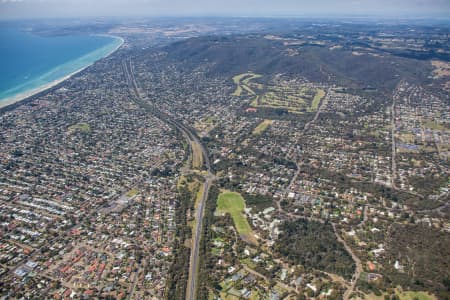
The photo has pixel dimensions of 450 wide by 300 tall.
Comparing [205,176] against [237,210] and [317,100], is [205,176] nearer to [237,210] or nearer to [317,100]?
[237,210]

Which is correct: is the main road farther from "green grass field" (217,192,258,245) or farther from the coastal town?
"green grass field" (217,192,258,245)

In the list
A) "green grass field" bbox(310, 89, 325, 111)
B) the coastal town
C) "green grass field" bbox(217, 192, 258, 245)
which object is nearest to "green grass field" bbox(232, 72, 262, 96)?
the coastal town

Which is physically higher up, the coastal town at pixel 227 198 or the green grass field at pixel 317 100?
the green grass field at pixel 317 100

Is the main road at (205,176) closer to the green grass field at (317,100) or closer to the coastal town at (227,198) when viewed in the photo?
the coastal town at (227,198)

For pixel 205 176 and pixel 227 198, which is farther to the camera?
pixel 205 176

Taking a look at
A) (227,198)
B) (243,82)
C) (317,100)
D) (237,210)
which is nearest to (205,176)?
(227,198)

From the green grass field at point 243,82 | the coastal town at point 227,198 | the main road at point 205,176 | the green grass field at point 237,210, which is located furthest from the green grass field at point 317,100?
the green grass field at point 237,210

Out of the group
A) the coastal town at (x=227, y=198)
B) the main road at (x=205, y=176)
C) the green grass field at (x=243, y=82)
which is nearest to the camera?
the coastal town at (x=227, y=198)

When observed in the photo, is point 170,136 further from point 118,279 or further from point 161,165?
point 118,279
